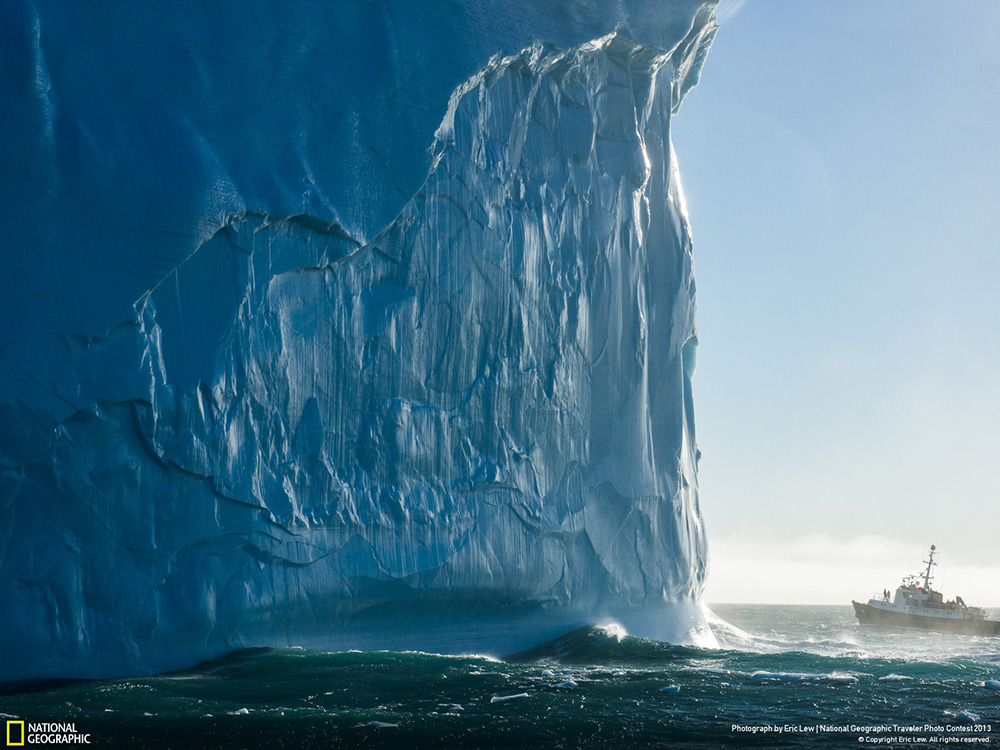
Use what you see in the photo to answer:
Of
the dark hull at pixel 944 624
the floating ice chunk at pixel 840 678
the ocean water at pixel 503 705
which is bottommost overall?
the dark hull at pixel 944 624

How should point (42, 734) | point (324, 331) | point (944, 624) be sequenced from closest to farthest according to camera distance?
1. point (42, 734)
2. point (324, 331)
3. point (944, 624)

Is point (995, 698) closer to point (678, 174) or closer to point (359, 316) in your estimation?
point (359, 316)

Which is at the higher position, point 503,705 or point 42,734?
point 42,734

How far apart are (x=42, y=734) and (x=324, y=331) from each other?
17.0ft

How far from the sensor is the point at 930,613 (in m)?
28.9

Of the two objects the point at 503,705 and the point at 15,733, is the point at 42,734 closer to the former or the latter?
the point at 15,733

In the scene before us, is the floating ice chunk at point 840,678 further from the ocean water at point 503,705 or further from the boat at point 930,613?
the boat at point 930,613

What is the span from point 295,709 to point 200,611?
2.36 metres

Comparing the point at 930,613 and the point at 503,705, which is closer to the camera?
the point at 503,705

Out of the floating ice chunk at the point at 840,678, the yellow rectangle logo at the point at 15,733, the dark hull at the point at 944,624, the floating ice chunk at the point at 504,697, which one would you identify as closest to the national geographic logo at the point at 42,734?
the yellow rectangle logo at the point at 15,733

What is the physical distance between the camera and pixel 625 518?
44.7 ft

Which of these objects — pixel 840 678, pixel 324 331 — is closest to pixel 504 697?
pixel 840 678

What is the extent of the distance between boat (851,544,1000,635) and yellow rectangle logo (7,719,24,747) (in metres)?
27.4

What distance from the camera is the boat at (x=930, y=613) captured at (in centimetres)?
2873
